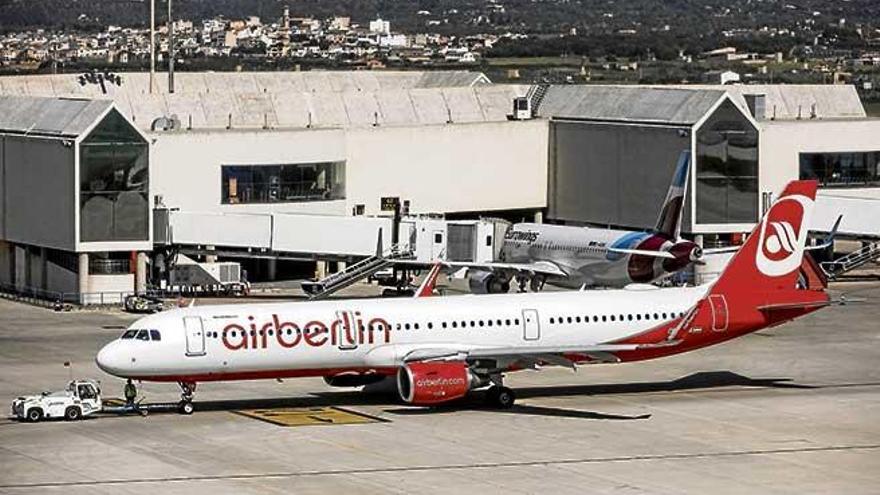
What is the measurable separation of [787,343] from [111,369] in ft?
109

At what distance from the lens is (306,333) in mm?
74938

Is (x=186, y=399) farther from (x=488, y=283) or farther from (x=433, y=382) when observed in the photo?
(x=488, y=283)

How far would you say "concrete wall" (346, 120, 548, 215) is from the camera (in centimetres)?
12450

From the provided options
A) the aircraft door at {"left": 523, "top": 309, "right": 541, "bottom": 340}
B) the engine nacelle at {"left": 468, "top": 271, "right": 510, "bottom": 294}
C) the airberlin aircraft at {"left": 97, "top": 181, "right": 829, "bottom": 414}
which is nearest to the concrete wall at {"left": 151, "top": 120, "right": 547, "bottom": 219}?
the engine nacelle at {"left": 468, "top": 271, "right": 510, "bottom": 294}

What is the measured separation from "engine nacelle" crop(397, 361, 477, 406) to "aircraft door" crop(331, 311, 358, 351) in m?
1.90

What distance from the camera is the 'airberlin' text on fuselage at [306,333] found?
74438 mm

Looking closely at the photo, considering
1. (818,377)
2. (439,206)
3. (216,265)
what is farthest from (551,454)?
(439,206)

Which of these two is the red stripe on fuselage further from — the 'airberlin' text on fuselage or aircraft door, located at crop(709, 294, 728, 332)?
aircraft door, located at crop(709, 294, 728, 332)

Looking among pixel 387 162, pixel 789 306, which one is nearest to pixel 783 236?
pixel 789 306

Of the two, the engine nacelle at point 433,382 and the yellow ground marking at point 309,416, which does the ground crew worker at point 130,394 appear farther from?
the engine nacelle at point 433,382

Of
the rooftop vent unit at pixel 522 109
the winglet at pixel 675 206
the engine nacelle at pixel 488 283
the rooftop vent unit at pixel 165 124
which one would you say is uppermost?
the rooftop vent unit at pixel 522 109

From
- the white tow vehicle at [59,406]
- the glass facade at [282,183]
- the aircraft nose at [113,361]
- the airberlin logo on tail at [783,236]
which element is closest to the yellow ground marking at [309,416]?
the aircraft nose at [113,361]

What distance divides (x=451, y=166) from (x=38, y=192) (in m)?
25.4

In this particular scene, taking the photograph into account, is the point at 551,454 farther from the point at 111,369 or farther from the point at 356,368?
the point at 111,369
